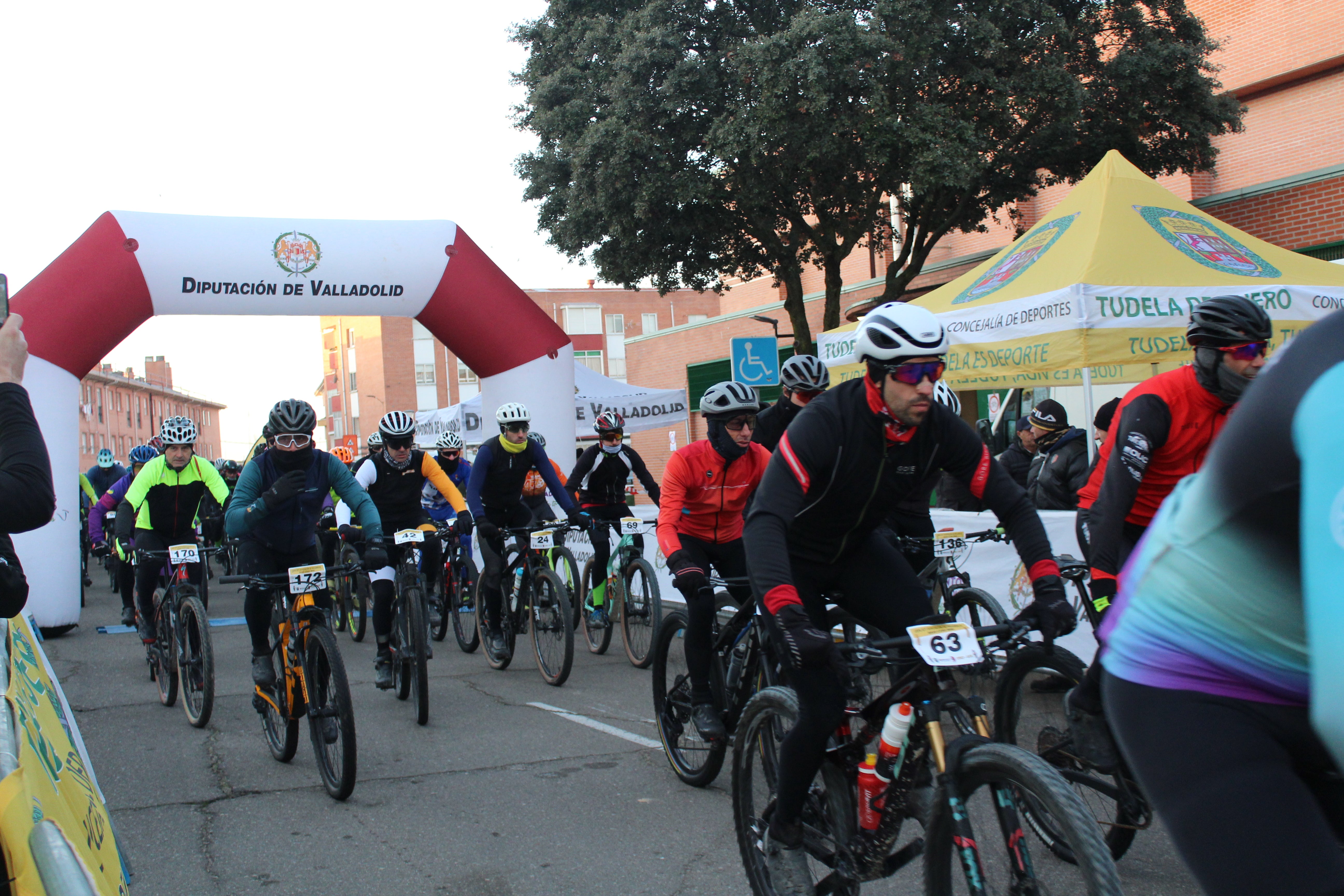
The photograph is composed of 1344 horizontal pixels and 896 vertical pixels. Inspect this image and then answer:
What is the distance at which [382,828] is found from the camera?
16.3ft

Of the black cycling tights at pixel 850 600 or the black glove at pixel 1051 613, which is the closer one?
the black glove at pixel 1051 613

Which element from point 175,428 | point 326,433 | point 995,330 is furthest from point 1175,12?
point 326,433

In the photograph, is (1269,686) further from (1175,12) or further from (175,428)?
(1175,12)

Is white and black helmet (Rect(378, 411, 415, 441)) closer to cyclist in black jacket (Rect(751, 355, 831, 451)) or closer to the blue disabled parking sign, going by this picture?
cyclist in black jacket (Rect(751, 355, 831, 451))

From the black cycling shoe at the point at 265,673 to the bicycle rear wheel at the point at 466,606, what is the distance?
363 cm

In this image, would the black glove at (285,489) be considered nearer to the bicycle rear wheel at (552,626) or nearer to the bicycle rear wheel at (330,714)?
the bicycle rear wheel at (330,714)

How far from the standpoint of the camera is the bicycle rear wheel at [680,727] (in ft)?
17.2

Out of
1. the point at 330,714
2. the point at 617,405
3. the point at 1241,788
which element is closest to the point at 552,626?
the point at 330,714

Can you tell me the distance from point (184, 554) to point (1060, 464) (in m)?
6.50

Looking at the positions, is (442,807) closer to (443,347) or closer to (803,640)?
(803,640)

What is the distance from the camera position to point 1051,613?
2924mm

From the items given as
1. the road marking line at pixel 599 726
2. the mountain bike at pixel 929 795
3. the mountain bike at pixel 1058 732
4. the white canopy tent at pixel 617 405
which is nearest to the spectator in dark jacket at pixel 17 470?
the mountain bike at pixel 929 795

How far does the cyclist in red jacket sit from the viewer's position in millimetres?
5969

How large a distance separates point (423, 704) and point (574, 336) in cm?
7653
